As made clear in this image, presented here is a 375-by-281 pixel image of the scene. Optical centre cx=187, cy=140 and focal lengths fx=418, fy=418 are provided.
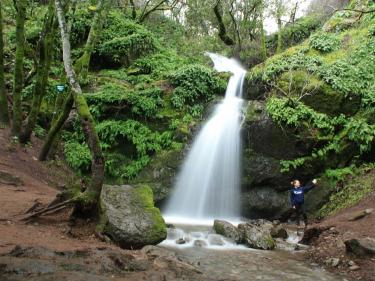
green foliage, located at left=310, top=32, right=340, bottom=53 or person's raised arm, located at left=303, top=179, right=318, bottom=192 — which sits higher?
green foliage, located at left=310, top=32, right=340, bottom=53

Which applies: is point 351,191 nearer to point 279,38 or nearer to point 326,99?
point 326,99

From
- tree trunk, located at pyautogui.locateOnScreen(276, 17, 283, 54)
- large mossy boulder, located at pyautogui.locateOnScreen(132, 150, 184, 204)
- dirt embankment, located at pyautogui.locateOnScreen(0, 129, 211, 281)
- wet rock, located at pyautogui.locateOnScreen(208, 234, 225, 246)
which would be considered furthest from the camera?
tree trunk, located at pyautogui.locateOnScreen(276, 17, 283, 54)

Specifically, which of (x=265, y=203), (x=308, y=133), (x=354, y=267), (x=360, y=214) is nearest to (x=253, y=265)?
(x=354, y=267)

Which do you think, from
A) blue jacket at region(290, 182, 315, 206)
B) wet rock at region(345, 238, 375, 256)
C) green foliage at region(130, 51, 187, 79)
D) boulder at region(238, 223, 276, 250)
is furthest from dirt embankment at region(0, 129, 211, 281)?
green foliage at region(130, 51, 187, 79)

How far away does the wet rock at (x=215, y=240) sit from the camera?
1076cm

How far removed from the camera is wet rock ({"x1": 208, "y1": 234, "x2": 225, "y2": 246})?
10.8 m

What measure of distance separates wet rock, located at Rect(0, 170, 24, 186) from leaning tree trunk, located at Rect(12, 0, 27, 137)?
3198mm

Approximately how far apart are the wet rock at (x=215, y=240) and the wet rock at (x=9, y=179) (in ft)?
17.8

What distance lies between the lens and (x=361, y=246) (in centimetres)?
872

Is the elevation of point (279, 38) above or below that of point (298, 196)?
above

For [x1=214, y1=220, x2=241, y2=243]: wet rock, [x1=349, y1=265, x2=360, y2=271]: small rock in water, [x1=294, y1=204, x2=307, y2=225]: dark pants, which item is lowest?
[x1=214, y1=220, x2=241, y2=243]: wet rock

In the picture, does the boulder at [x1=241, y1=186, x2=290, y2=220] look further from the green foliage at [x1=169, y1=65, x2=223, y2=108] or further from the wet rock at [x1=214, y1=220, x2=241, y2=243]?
the green foliage at [x1=169, y1=65, x2=223, y2=108]

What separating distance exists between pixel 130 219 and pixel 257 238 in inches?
145

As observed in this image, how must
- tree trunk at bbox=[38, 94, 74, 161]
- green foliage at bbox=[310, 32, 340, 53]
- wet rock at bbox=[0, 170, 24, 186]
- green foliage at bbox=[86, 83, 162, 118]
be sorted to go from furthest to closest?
green foliage at bbox=[310, 32, 340, 53] < green foliage at bbox=[86, 83, 162, 118] < tree trunk at bbox=[38, 94, 74, 161] < wet rock at bbox=[0, 170, 24, 186]
